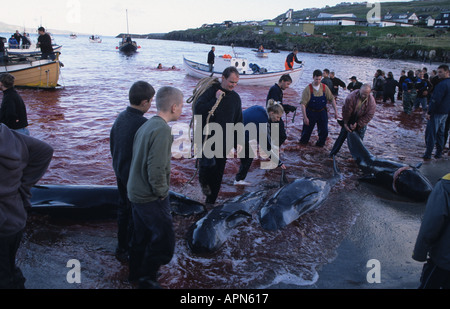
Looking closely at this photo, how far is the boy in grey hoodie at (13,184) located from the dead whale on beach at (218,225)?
86.9 inches

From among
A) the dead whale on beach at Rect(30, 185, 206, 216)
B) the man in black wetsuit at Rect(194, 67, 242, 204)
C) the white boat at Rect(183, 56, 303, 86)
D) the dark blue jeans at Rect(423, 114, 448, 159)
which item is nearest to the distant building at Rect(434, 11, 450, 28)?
the white boat at Rect(183, 56, 303, 86)

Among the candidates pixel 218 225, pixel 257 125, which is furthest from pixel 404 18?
pixel 218 225

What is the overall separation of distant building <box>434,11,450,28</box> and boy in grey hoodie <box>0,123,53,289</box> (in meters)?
122

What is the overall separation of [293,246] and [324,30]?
119m

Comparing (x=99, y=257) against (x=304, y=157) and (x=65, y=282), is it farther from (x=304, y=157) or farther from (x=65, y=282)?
(x=304, y=157)

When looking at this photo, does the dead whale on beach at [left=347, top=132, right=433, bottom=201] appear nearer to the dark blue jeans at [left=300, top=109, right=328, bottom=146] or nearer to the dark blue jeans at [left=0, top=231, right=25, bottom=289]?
the dark blue jeans at [left=300, top=109, right=328, bottom=146]

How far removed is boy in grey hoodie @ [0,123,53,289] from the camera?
2.70 m

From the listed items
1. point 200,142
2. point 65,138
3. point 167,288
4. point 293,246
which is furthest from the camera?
point 65,138

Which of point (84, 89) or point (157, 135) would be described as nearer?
point (157, 135)

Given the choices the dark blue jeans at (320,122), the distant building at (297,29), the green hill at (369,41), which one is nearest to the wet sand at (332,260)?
the dark blue jeans at (320,122)

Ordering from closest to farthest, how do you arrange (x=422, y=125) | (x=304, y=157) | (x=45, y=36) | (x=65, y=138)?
(x=304, y=157) → (x=65, y=138) → (x=422, y=125) → (x=45, y=36)

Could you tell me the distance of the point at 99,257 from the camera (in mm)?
4398

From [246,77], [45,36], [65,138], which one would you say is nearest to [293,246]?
[65,138]

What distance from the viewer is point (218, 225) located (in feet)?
15.7
